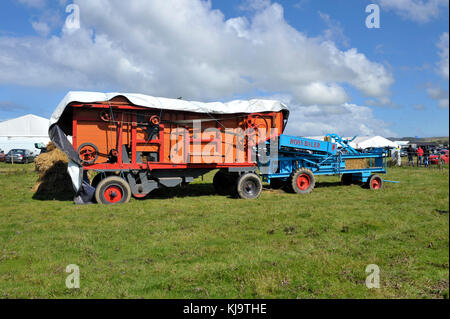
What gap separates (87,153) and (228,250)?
6928 mm

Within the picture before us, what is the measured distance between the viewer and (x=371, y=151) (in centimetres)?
1484

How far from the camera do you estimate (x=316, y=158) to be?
1362cm

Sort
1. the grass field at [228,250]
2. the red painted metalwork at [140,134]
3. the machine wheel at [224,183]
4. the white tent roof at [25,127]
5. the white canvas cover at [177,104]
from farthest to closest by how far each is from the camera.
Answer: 1. the white tent roof at [25,127]
2. the machine wheel at [224,183]
3. the red painted metalwork at [140,134]
4. the white canvas cover at [177,104]
5. the grass field at [228,250]

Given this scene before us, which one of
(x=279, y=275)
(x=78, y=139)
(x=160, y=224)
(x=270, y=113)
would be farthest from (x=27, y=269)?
(x=270, y=113)

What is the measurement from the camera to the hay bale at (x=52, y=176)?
13816 millimetres

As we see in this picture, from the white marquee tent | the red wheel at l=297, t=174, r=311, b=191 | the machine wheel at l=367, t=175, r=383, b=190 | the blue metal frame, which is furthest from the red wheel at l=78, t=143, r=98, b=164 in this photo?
the white marquee tent

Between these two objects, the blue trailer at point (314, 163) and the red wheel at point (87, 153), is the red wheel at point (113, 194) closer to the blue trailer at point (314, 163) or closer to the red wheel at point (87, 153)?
the red wheel at point (87, 153)

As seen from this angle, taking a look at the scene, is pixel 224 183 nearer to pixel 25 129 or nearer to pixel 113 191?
pixel 113 191

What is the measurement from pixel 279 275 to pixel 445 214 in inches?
141

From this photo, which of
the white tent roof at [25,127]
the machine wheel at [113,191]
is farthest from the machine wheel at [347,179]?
the white tent roof at [25,127]

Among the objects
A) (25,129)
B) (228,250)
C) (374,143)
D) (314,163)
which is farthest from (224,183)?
(25,129)

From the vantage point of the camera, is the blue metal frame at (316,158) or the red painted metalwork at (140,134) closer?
the red painted metalwork at (140,134)

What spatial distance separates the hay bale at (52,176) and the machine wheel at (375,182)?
12.1m
